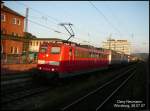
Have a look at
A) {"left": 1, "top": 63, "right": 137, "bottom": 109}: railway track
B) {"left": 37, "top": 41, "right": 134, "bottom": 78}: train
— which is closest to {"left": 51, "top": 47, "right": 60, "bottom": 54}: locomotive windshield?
{"left": 37, "top": 41, "right": 134, "bottom": 78}: train

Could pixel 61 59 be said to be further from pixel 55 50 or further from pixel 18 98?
pixel 18 98

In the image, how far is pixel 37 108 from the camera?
10539mm

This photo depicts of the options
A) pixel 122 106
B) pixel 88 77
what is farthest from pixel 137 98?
pixel 88 77

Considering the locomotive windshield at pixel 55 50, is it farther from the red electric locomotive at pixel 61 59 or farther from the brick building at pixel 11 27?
the brick building at pixel 11 27

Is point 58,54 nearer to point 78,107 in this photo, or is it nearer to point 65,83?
point 65,83

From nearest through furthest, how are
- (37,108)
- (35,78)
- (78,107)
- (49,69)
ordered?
(37,108) < (78,107) < (49,69) < (35,78)

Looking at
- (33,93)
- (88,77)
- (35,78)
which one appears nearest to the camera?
(33,93)

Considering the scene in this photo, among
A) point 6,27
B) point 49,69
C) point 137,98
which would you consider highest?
point 6,27

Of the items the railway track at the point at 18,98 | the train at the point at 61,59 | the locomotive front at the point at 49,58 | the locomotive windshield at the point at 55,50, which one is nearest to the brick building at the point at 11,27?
the train at the point at 61,59

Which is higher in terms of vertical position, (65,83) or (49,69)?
(49,69)

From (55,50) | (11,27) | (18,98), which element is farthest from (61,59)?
(11,27)

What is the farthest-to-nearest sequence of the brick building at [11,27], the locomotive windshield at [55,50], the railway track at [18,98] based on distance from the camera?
1. the brick building at [11,27]
2. the locomotive windshield at [55,50]
3. the railway track at [18,98]

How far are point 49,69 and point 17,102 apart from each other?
5.33 m

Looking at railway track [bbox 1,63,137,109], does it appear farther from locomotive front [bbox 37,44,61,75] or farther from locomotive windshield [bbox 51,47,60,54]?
locomotive windshield [bbox 51,47,60,54]
